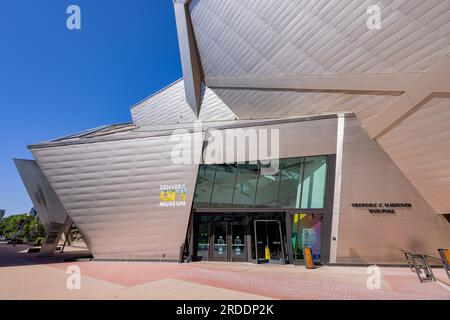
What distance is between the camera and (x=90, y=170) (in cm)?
1586

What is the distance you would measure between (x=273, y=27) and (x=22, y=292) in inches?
708

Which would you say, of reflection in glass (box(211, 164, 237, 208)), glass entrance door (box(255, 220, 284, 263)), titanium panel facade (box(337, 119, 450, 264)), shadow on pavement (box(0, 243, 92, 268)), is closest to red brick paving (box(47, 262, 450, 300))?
titanium panel facade (box(337, 119, 450, 264))

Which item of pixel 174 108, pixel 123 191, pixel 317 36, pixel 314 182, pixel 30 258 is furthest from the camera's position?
pixel 174 108

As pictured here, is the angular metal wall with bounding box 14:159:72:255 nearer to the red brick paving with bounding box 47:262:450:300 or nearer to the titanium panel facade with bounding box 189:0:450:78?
the red brick paving with bounding box 47:262:450:300

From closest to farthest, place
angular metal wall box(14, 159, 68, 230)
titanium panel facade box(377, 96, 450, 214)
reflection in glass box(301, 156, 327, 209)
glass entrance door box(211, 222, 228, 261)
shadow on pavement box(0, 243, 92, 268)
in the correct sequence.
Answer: titanium panel facade box(377, 96, 450, 214)
reflection in glass box(301, 156, 327, 209)
shadow on pavement box(0, 243, 92, 268)
glass entrance door box(211, 222, 228, 261)
angular metal wall box(14, 159, 68, 230)

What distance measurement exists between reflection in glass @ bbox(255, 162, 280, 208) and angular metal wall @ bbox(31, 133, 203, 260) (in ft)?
14.8

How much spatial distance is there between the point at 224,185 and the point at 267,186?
2.94 metres

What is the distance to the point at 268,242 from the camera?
15.3 m

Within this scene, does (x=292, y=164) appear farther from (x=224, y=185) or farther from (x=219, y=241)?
(x=219, y=241)

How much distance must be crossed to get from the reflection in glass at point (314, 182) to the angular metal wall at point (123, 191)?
24.3 ft

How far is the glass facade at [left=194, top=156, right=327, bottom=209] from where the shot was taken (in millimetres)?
15047

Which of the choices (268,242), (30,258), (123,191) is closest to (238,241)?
(268,242)

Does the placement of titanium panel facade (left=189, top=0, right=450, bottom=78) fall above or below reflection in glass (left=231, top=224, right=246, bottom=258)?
above
